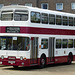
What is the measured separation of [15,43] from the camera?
67.9 ft

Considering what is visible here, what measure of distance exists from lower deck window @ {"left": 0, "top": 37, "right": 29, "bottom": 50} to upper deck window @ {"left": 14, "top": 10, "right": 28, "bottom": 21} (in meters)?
1.22

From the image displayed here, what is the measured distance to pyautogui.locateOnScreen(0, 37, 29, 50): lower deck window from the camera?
67.5 ft

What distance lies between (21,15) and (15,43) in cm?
182

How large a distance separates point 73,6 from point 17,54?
38.7 meters

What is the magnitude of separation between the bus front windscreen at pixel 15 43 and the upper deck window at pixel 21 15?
1217 millimetres

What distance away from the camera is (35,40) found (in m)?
21.3

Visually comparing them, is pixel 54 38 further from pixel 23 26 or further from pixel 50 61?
pixel 23 26

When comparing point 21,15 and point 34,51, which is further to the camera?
point 34,51

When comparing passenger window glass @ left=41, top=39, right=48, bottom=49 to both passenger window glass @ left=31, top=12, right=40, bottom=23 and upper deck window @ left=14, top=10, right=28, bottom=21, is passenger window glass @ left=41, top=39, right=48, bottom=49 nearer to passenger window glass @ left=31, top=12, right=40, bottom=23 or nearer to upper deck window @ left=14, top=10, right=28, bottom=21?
passenger window glass @ left=31, top=12, right=40, bottom=23

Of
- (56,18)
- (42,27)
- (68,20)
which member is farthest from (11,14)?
(68,20)

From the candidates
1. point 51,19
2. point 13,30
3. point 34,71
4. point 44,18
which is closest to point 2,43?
point 13,30

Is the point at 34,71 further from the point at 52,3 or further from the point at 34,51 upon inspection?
the point at 52,3

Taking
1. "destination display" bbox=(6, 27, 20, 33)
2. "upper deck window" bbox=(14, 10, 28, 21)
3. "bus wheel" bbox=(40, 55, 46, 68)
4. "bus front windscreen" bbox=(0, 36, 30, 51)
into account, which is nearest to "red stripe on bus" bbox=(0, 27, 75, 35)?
"destination display" bbox=(6, 27, 20, 33)

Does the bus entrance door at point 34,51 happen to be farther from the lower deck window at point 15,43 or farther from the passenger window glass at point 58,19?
the passenger window glass at point 58,19
